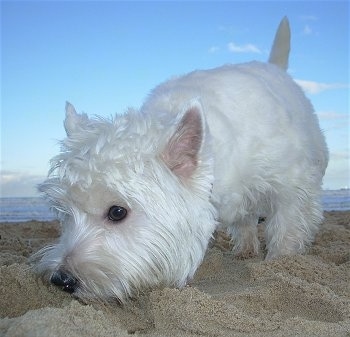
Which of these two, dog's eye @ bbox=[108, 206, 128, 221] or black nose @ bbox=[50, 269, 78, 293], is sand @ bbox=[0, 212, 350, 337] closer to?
black nose @ bbox=[50, 269, 78, 293]

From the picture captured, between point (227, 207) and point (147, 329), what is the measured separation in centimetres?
156

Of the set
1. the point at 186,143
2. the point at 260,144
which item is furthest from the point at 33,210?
the point at 186,143

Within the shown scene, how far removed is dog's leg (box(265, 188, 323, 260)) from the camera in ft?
15.5

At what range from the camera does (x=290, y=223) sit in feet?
15.7

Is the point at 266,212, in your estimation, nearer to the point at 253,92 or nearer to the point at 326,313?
the point at 253,92

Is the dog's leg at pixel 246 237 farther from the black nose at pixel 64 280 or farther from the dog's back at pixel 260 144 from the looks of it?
the black nose at pixel 64 280

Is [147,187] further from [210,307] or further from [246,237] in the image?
[246,237]

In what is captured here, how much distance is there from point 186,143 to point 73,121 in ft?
2.48

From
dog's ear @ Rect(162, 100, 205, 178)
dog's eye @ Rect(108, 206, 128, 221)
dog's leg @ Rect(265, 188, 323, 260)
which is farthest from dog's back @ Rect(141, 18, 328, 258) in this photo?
dog's eye @ Rect(108, 206, 128, 221)

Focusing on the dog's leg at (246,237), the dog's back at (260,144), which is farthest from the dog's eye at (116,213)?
the dog's leg at (246,237)

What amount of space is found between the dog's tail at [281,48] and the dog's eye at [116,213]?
3421mm

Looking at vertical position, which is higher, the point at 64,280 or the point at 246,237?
the point at 64,280

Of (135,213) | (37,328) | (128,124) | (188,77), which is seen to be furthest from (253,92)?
(37,328)

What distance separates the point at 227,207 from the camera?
13.6 feet
